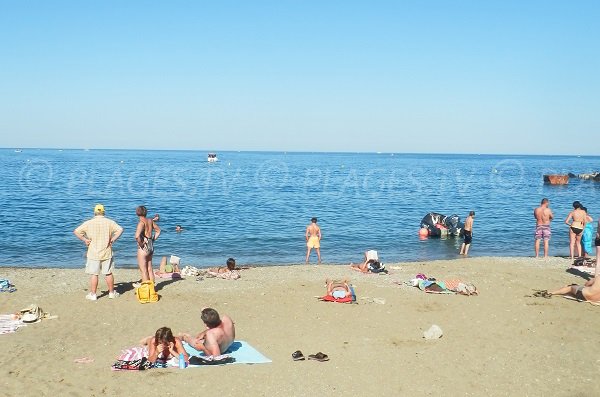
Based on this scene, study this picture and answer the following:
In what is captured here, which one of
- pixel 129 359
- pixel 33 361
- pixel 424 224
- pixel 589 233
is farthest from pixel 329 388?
pixel 424 224

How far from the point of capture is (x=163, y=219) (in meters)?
35.2

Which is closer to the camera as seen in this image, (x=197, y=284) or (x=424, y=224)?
(x=197, y=284)

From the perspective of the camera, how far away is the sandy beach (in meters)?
8.48

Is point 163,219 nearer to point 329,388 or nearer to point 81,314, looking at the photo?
point 81,314

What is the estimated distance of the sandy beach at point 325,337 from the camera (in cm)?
848

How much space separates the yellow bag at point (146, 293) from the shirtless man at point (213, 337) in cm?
360

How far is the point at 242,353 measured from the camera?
980 centimetres

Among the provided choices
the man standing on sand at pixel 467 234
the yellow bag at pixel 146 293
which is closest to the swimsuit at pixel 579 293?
the man standing on sand at pixel 467 234

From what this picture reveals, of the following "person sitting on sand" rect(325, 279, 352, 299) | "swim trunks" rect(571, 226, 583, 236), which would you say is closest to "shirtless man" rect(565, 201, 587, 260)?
"swim trunks" rect(571, 226, 583, 236)

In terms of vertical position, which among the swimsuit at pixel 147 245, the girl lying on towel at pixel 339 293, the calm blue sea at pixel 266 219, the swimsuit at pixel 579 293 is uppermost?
the swimsuit at pixel 147 245

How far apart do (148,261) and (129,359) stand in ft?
14.6

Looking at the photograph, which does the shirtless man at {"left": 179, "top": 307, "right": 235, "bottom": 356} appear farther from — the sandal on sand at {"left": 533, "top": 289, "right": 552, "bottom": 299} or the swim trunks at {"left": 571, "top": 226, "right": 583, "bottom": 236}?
the swim trunks at {"left": 571, "top": 226, "right": 583, "bottom": 236}

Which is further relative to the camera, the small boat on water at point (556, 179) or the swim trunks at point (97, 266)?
the small boat on water at point (556, 179)

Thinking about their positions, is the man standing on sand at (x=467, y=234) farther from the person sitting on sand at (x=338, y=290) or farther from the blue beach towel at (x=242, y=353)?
the blue beach towel at (x=242, y=353)
